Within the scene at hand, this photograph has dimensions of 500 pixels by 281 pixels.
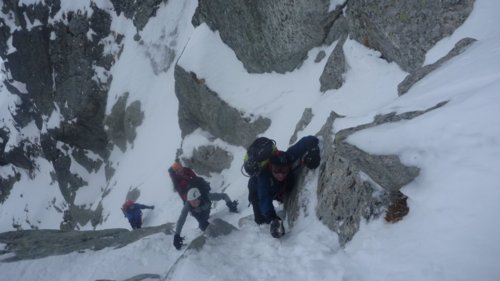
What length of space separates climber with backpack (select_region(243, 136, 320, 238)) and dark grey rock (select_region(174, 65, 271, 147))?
28.0 feet

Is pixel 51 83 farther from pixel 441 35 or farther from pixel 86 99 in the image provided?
pixel 441 35

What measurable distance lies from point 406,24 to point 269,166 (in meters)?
5.12

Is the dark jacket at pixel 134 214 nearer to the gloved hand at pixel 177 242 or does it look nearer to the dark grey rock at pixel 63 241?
the dark grey rock at pixel 63 241

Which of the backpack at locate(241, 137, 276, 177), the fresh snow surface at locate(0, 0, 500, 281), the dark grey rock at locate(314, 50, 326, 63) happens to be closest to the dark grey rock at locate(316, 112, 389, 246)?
the fresh snow surface at locate(0, 0, 500, 281)

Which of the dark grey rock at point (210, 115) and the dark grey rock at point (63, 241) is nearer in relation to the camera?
the dark grey rock at point (63, 241)

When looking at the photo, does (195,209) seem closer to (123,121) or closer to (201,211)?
(201,211)

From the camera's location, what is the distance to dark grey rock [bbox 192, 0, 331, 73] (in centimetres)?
1448

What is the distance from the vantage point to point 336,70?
12.8m

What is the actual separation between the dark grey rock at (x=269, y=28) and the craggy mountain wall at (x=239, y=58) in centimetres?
4

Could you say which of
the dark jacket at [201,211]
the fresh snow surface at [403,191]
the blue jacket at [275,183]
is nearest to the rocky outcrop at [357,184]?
the fresh snow surface at [403,191]

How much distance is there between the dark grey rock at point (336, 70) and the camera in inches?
490

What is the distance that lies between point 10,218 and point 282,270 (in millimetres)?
43644

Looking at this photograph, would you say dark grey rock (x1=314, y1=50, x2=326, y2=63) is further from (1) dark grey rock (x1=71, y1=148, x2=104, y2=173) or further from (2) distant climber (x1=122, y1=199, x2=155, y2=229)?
(1) dark grey rock (x1=71, y1=148, x2=104, y2=173)

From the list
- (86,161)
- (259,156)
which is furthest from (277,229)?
(86,161)
